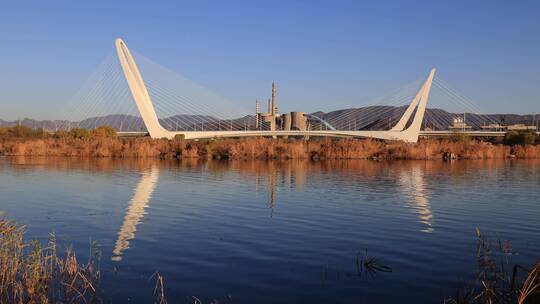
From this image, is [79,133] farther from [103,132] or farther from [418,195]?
[418,195]

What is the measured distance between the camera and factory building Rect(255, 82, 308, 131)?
107 meters

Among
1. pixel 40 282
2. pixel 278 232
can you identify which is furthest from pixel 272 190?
pixel 40 282

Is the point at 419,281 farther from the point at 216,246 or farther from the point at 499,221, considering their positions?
the point at 499,221

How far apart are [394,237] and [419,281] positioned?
10.6 feet

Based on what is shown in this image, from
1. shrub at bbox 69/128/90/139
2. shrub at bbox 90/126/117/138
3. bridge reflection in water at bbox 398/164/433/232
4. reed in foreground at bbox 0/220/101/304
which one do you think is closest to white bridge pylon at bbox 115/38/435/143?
shrub at bbox 90/126/117/138

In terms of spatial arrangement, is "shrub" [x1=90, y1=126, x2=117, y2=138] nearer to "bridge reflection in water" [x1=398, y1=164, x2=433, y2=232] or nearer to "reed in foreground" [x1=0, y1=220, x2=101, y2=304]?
"bridge reflection in water" [x1=398, y1=164, x2=433, y2=232]

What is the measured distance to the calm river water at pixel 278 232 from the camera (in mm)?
7539

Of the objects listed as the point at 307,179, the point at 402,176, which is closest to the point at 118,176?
the point at 307,179

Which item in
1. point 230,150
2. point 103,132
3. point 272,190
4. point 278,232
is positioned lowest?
point 278,232

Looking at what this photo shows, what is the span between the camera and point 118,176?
25.7 metres

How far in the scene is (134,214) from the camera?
13914 millimetres

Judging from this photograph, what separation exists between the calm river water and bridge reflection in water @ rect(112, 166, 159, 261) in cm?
3

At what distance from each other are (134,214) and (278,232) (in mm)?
4333

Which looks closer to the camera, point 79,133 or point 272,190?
point 272,190
